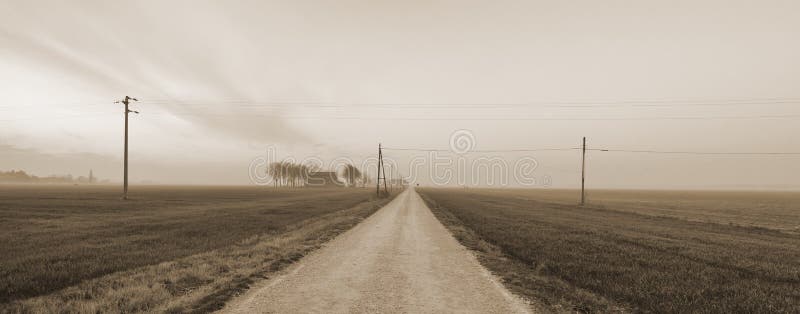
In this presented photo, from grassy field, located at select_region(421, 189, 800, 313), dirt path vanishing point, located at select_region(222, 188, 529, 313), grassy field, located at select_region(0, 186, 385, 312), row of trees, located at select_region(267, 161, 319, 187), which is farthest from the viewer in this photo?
row of trees, located at select_region(267, 161, 319, 187)

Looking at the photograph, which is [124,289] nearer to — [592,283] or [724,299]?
[592,283]

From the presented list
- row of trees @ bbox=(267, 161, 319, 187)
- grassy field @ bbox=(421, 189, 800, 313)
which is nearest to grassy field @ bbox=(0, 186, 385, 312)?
grassy field @ bbox=(421, 189, 800, 313)

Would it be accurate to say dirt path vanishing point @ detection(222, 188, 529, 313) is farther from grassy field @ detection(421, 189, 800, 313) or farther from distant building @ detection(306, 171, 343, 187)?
distant building @ detection(306, 171, 343, 187)

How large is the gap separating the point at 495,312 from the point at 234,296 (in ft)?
16.0

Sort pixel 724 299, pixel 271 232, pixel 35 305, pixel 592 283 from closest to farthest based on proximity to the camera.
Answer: pixel 35 305 → pixel 724 299 → pixel 592 283 → pixel 271 232

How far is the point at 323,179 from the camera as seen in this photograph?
188m

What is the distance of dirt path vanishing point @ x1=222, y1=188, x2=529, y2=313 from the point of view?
654cm

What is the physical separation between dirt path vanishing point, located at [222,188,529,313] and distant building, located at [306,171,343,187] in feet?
577

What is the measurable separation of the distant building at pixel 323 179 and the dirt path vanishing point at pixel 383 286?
176 m

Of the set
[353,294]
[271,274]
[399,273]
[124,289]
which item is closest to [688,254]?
[399,273]

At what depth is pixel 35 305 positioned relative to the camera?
6.98 m

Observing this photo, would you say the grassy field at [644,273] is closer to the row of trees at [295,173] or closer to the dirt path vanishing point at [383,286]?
the dirt path vanishing point at [383,286]

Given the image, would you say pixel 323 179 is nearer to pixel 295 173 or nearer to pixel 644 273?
pixel 295 173

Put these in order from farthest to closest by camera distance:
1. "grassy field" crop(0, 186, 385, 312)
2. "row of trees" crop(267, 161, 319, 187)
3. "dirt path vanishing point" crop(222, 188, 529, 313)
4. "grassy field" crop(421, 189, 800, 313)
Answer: "row of trees" crop(267, 161, 319, 187) → "grassy field" crop(421, 189, 800, 313) → "grassy field" crop(0, 186, 385, 312) → "dirt path vanishing point" crop(222, 188, 529, 313)
